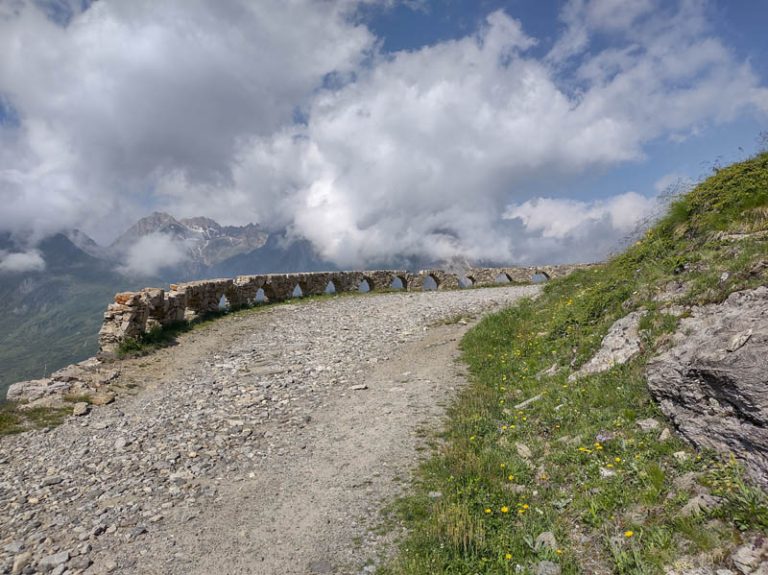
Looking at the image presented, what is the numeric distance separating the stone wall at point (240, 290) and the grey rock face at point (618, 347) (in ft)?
53.6

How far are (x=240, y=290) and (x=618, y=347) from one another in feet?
71.8

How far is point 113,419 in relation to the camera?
36.6ft

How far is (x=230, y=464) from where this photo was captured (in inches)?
348

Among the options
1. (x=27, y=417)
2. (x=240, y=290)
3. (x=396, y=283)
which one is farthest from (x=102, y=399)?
(x=396, y=283)

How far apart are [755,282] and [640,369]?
7.13ft

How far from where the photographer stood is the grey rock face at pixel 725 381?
Result: 493 centimetres

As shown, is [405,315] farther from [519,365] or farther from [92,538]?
[92,538]

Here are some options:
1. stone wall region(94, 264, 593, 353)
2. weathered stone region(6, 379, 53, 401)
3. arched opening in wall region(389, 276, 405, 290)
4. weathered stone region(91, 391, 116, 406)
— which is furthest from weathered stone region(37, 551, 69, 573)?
arched opening in wall region(389, 276, 405, 290)

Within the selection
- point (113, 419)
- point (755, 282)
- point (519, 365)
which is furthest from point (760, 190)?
point (113, 419)

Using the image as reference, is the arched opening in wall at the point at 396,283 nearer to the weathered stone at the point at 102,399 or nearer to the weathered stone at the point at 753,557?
the weathered stone at the point at 102,399

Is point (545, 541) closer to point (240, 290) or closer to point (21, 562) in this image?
point (21, 562)

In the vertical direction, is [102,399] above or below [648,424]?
above

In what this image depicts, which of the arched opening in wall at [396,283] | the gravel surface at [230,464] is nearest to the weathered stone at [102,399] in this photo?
the gravel surface at [230,464]

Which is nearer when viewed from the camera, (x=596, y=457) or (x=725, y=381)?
(x=725, y=381)
